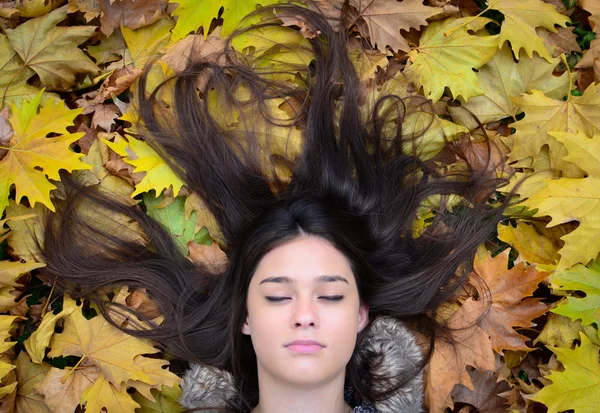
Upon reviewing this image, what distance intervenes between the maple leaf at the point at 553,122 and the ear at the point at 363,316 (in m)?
0.89

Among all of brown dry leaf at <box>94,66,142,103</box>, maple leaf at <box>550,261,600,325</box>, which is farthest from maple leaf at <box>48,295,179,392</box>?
maple leaf at <box>550,261,600,325</box>

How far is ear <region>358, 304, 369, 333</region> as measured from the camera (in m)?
2.74

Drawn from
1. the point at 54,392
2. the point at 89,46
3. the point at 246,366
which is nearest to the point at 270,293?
the point at 246,366

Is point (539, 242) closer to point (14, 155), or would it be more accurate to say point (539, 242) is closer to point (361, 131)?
point (361, 131)

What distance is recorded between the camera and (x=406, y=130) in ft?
9.75

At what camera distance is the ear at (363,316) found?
2742mm

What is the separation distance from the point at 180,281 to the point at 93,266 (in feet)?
1.17

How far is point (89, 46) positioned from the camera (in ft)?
10.1

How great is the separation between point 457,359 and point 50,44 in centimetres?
209

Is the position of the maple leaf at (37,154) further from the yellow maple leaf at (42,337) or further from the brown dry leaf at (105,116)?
the yellow maple leaf at (42,337)

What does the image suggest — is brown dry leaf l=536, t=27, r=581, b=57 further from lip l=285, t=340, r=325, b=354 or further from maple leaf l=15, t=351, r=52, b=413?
maple leaf l=15, t=351, r=52, b=413

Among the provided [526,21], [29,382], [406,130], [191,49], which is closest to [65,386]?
[29,382]

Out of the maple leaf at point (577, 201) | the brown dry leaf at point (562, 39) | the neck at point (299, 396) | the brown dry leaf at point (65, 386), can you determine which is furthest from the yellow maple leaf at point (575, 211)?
the brown dry leaf at point (65, 386)

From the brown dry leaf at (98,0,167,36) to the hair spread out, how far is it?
250 millimetres
